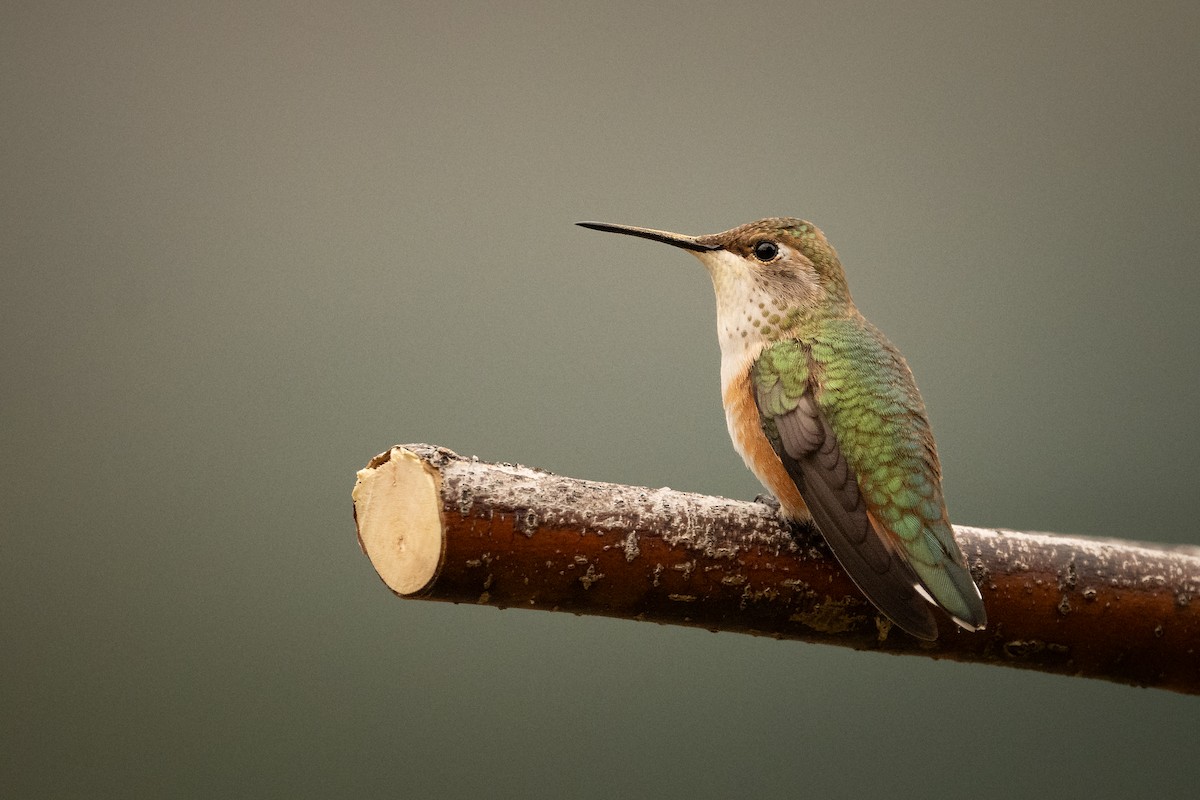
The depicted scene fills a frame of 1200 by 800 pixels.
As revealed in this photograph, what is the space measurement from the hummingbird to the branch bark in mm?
112

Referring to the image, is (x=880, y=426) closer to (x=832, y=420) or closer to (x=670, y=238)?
(x=832, y=420)

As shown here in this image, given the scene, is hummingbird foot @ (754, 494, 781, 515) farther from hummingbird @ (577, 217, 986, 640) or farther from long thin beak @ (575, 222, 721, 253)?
long thin beak @ (575, 222, 721, 253)

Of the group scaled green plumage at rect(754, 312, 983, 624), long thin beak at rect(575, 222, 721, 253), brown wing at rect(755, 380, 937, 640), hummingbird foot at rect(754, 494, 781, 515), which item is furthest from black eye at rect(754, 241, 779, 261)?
hummingbird foot at rect(754, 494, 781, 515)

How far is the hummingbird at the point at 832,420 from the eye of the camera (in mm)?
1921

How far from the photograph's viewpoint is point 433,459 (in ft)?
5.88

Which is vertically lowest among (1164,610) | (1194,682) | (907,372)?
(1194,682)

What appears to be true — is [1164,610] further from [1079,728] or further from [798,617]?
[1079,728]

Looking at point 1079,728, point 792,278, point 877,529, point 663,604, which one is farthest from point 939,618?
point 1079,728

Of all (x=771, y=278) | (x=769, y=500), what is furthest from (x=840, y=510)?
(x=771, y=278)

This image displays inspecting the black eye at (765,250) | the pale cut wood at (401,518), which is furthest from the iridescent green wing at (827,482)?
the pale cut wood at (401,518)

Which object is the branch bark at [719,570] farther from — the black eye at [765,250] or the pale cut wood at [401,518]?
the black eye at [765,250]

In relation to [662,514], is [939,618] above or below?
below

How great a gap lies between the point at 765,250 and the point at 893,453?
0.66 metres

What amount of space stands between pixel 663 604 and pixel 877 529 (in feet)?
1.51
